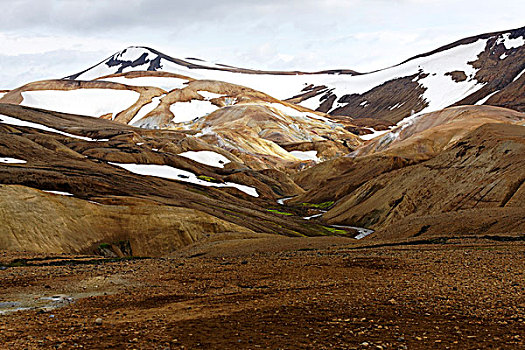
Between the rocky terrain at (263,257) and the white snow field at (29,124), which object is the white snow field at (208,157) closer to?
the rocky terrain at (263,257)

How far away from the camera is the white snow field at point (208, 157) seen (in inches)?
4419

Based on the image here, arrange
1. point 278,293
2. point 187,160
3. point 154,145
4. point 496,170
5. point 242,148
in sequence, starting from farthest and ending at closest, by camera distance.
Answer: point 242,148 → point 154,145 → point 187,160 → point 496,170 → point 278,293

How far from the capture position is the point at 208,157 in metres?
115

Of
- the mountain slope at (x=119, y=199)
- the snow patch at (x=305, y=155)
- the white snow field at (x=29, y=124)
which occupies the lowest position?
the snow patch at (x=305, y=155)

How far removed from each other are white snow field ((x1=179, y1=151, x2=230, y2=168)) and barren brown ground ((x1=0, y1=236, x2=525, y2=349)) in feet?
299

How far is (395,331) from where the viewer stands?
1010 cm

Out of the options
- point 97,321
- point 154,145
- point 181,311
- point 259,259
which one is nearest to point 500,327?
point 181,311

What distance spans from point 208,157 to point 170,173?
29.0 metres

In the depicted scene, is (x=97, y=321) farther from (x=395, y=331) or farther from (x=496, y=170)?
(x=496, y=170)

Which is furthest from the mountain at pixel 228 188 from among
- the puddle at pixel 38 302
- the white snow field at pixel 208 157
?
the puddle at pixel 38 302

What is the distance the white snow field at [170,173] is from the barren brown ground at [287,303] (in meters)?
63.0

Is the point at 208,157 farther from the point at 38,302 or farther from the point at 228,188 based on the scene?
the point at 38,302

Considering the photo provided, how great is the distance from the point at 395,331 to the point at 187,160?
9157 cm

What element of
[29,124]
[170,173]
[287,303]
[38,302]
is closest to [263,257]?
[287,303]
